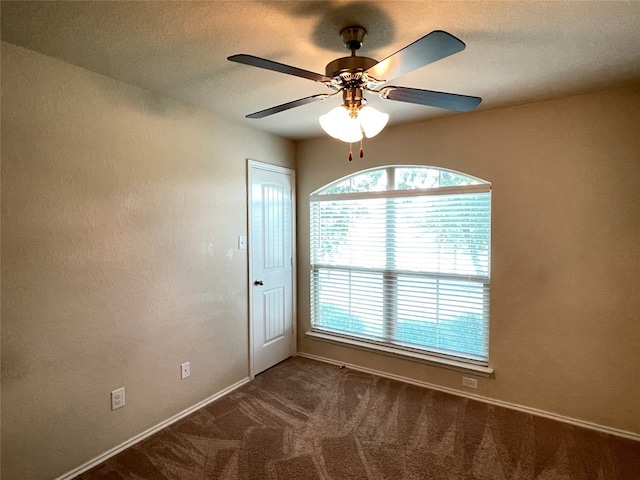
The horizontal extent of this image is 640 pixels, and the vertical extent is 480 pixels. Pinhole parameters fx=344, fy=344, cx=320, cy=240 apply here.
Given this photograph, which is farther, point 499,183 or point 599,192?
point 499,183

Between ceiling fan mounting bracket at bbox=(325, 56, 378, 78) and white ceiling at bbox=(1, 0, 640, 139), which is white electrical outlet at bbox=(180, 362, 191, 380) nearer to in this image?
white ceiling at bbox=(1, 0, 640, 139)

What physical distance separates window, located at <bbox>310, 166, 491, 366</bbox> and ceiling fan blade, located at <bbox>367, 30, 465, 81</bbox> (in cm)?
179

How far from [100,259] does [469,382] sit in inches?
118

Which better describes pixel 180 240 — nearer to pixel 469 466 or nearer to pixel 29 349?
pixel 29 349

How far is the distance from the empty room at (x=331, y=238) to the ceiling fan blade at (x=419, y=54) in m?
0.01

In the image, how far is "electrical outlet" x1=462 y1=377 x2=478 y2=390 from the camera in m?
2.94

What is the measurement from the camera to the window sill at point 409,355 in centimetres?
292

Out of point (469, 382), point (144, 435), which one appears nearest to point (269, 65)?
point (144, 435)

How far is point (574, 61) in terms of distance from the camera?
1979mm

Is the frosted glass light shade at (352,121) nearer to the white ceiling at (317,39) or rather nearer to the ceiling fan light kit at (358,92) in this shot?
the ceiling fan light kit at (358,92)

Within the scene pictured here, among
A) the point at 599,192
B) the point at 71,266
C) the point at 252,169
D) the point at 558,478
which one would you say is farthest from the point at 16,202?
the point at 599,192

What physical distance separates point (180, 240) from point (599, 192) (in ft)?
10.1

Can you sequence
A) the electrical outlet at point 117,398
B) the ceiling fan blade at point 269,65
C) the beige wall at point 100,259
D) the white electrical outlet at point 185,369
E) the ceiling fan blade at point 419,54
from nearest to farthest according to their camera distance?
1. the ceiling fan blade at point 419,54
2. the ceiling fan blade at point 269,65
3. the beige wall at point 100,259
4. the electrical outlet at point 117,398
5. the white electrical outlet at point 185,369

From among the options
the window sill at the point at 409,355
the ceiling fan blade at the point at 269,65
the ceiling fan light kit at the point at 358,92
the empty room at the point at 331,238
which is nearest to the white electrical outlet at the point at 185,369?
the empty room at the point at 331,238
